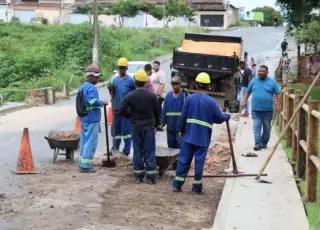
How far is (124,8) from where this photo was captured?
269ft

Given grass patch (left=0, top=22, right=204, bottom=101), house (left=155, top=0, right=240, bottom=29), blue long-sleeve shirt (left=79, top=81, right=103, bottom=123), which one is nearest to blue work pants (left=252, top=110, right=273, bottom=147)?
blue long-sleeve shirt (left=79, top=81, right=103, bottom=123)

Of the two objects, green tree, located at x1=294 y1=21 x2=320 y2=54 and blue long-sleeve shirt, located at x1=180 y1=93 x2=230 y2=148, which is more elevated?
green tree, located at x1=294 y1=21 x2=320 y2=54

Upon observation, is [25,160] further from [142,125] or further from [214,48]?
[214,48]

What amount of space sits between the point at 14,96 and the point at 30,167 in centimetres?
1632

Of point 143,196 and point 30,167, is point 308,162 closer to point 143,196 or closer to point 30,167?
point 143,196

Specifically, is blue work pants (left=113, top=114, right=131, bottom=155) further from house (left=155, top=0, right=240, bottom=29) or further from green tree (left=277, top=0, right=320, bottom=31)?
house (left=155, top=0, right=240, bottom=29)

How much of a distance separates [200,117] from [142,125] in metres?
1.33

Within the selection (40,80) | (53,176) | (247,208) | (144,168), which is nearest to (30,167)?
(53,176)

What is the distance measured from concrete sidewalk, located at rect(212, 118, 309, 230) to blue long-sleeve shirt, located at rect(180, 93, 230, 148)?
2.75 feet

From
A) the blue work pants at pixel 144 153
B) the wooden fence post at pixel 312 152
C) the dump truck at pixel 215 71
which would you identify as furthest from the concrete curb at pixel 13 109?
the wooden fence post at pixel 312 152

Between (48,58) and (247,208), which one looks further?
(48,58)

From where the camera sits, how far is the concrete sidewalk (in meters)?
7.62

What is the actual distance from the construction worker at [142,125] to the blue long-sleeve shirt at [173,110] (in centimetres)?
93

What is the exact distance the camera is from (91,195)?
9602 millimetres
